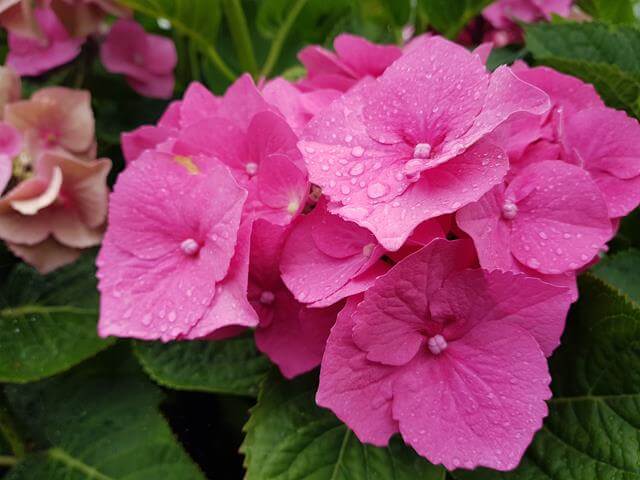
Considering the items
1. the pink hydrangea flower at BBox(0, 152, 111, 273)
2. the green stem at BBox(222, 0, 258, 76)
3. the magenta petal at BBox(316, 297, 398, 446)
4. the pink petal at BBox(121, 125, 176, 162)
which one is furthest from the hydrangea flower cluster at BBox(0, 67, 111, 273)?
the magenta petal at BBox(316, 297, 398, 446)

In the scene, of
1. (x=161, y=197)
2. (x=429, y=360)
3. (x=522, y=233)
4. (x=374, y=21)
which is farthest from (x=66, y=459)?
(x=374, y=21)

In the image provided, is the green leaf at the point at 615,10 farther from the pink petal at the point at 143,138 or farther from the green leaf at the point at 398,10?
the pink petal at the point at 143,138

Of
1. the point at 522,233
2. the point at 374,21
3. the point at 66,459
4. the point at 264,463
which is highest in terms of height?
the point at 522,233

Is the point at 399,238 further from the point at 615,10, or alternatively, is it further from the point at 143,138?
the point at 615,10

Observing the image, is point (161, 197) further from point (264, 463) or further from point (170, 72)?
point (170, 72)

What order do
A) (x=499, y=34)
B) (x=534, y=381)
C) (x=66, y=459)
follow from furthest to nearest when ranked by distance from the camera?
(x=499, y=34) → (x=66, y=459) → (x=534, y=381)

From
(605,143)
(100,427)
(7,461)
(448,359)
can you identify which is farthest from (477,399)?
(7,461)

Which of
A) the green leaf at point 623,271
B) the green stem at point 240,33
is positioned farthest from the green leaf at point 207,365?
the green stem at point 240,33

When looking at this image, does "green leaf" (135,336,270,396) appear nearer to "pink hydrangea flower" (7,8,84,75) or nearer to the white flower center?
the white flower center
